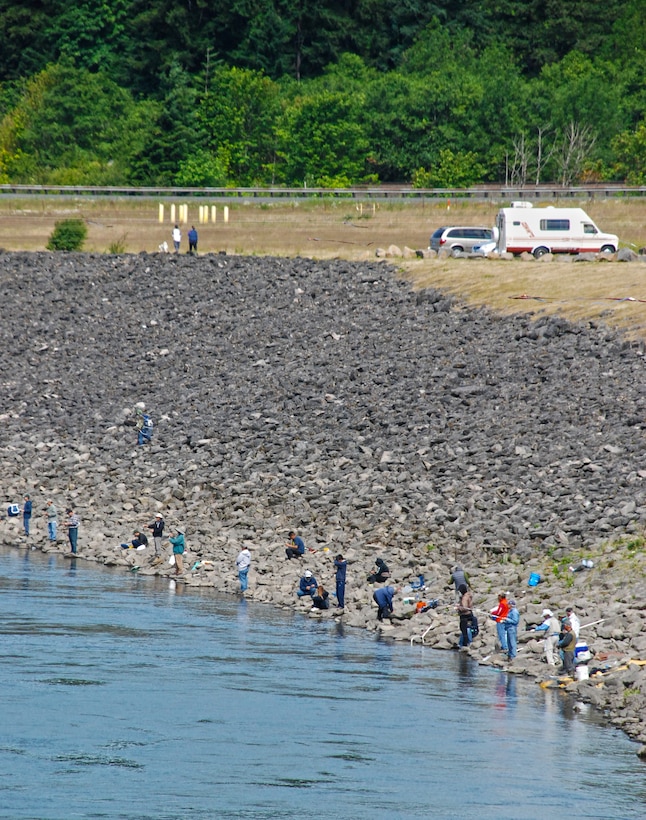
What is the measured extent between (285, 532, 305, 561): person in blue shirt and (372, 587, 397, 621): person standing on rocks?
4183mm

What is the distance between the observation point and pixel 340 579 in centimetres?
2900

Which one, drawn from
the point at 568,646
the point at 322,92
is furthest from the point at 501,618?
the point at 322,92

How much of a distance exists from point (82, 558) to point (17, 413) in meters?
12.2

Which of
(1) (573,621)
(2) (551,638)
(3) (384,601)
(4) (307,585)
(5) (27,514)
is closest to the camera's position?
(1) (573,621)

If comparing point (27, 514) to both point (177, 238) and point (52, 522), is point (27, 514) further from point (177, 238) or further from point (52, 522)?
point (177, 238)

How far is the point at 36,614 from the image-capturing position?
2803 cm

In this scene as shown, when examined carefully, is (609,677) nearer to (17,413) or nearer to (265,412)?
(265,412)

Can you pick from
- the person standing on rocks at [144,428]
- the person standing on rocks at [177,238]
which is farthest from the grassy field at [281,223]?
the person standing on rocks at [144,428]

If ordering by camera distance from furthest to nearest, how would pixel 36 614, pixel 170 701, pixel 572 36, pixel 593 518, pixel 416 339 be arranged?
pixel 572 36
pixel 416 339
pixel 593 518
pixel 36 614
pixel 170 701

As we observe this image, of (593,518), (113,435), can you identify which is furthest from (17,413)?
(593,518)

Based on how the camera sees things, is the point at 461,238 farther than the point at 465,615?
Yes

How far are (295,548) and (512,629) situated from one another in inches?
310

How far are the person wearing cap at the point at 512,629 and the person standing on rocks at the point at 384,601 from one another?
10.5ft

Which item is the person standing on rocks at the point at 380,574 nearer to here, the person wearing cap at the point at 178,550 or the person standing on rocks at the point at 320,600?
the person standing on rocks at the point at 320,600
